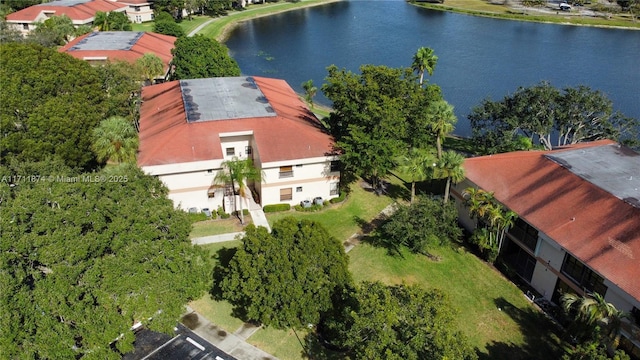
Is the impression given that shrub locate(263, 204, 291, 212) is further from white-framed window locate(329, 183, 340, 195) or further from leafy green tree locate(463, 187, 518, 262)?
leafy green tree locate(463, 187, 518, 262)

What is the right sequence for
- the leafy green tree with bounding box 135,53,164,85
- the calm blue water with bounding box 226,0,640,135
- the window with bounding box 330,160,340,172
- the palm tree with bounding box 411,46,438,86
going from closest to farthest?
the window with bounding box 330,160,340,172
the palm tree with bounding box 411,46,438,86
the leafy green tree with bounding box 135,53,164,85
the calm blue water with bounding box 226,0,640,135

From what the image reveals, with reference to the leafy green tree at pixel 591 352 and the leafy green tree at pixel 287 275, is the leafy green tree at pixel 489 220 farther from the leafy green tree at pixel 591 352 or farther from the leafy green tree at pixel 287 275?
the leafy green tree at pixel 287 275

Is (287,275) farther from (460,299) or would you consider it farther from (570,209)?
(570,209)

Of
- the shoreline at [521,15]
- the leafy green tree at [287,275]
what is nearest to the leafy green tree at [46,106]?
the leafy green tree at [287,275]

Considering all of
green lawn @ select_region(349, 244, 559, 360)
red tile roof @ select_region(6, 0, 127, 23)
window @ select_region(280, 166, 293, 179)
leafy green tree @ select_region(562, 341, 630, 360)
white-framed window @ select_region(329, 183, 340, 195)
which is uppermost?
red tile roof @ select_region(6, 0, 127, 23)

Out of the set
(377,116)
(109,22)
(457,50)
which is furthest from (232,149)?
(457,50)

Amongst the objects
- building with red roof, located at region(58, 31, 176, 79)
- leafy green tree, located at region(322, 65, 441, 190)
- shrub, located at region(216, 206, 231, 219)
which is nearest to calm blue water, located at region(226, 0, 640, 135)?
building with red roof, located at region(58, 31, 176, 79)

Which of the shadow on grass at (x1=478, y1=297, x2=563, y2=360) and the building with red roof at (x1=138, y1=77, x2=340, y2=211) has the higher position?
the building with red roof at (x1=138, y1=77, x2=340, y2=211)

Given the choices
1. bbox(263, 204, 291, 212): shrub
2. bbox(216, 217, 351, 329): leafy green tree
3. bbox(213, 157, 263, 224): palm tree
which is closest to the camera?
bbox(216, 217, 351, 329): leafy green tree

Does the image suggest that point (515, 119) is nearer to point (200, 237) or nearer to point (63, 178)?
point (200, 237)
